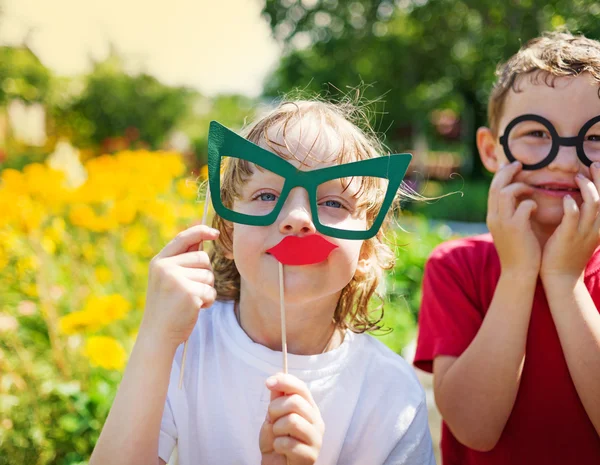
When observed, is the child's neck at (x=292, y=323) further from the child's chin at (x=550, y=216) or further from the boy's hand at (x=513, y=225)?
the child's chin at (x=550, y=216)

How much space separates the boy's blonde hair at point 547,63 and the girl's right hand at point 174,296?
106 centimetres

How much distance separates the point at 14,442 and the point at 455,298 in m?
1.64

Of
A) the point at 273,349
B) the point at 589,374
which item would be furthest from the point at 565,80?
the point at 273,349

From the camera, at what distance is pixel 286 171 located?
112 cm

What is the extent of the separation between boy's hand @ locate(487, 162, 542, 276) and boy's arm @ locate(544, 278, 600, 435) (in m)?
0.09

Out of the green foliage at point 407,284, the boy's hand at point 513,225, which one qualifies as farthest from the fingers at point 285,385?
the green foliage at point 407,284

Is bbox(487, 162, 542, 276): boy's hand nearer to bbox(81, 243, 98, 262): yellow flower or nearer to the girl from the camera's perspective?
the girl

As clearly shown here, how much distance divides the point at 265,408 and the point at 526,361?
29.5 inches

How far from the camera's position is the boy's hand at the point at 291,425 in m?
0.99

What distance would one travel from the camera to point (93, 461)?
Result: 3.48 feet

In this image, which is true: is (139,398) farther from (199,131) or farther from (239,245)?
(199,131)

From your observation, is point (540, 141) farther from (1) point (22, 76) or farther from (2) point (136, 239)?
(1) point (22, 76)

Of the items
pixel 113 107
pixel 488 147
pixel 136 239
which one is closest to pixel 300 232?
pixel 488 147

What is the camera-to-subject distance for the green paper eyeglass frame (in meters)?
1.12
